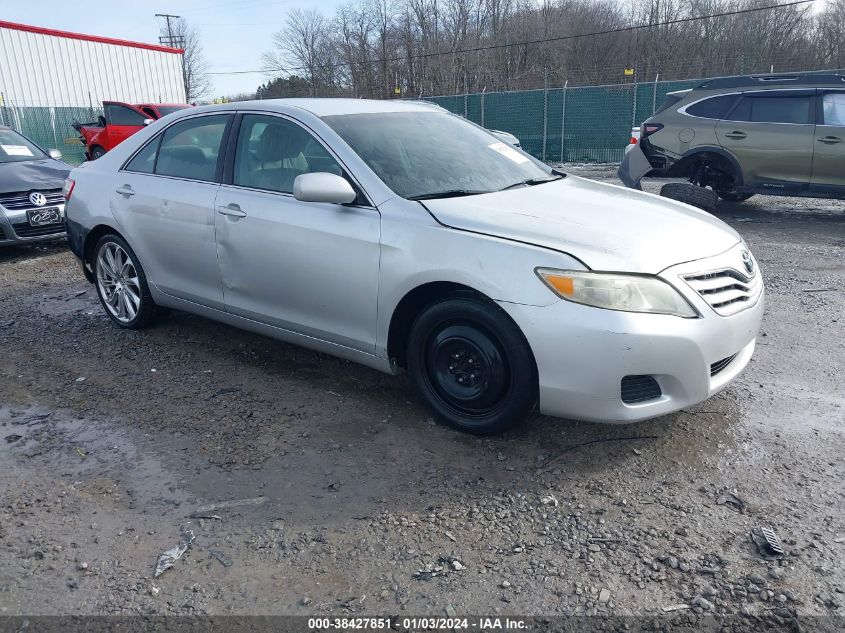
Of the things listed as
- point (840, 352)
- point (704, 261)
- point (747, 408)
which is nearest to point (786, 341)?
point (840, 352)

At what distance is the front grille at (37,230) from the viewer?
7.80 m

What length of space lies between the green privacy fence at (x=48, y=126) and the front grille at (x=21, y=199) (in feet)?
65.0

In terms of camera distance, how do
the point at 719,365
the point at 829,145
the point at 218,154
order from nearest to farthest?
the point at 719,365 < the point at 218,154 < the point at 829,145

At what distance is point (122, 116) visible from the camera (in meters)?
18.1

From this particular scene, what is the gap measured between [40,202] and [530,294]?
717 cm

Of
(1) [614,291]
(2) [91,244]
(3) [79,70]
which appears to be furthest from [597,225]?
(3) [79,70]

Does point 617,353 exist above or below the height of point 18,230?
above

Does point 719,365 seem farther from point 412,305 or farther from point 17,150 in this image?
point 17,150

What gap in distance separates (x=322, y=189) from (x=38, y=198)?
238 inches

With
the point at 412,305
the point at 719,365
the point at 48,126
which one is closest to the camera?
the point at 719,365

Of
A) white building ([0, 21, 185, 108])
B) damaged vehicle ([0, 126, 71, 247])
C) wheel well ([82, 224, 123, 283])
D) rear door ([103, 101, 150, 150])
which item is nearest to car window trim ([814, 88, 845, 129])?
wheel well ([82, 224, 123, 283])

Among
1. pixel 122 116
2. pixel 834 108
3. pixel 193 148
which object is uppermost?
pixel 122 116

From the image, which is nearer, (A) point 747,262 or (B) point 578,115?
(A) point 747,262

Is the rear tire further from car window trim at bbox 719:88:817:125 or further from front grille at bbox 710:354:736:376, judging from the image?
front grille at bbox 710:354:736:376
